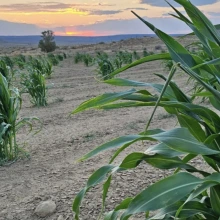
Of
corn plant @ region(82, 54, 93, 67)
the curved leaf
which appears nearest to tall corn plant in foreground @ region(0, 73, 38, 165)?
the curved leaf

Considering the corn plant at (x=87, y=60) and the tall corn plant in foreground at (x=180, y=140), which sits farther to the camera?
the corn plant at (x=87, y=60)

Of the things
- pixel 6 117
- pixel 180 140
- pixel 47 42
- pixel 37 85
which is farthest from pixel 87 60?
pixel 47 42

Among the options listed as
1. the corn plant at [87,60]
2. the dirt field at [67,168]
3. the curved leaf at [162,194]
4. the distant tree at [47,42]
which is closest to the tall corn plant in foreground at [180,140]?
the curved leaf at [162,194]

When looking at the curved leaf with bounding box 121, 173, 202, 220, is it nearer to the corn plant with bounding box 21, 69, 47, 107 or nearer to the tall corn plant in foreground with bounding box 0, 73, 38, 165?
the tall corn plant in foreground with bounding box 0, 73, 38, 165

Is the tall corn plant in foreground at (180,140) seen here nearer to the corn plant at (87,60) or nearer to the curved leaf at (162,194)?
the curved leaf at (162,194)

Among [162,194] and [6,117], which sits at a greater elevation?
[162,194]

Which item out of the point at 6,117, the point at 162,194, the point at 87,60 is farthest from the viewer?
the point at 87,60

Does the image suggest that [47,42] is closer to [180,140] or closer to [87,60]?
[87,60]

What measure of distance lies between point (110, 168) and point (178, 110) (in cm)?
29

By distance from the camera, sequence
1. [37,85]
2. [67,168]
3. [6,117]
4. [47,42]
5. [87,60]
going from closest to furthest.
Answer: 1. [67,168]
2. [6,117]
3. [37,85]
4. [87,60]
5. [47,42]

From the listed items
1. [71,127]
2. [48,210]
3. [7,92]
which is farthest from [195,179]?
[71,127]

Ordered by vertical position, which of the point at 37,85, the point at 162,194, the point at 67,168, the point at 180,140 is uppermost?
the point at 180,140

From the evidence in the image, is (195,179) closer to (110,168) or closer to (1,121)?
(110,168)

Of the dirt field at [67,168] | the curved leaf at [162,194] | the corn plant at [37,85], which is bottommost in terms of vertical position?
the dirt field at [67,168]
